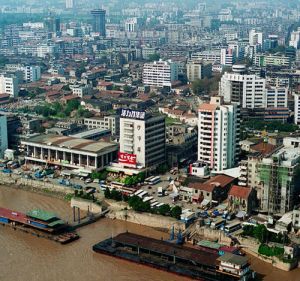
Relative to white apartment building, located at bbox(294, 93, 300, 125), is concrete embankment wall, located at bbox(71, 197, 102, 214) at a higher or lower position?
lower

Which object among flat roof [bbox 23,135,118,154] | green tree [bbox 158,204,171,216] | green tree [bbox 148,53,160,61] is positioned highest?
green tree [bbox 148,53,160,61]

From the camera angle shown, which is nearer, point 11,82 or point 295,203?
point 295,203

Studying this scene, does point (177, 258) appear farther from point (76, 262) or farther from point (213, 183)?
point (213, 183)

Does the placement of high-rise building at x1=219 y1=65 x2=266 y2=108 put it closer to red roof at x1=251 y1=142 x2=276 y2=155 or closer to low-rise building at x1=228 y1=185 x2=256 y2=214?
red roof at x1=251 y1=142 x2=276 y2=155

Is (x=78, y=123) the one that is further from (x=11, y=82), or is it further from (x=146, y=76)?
(x=146, y=76)

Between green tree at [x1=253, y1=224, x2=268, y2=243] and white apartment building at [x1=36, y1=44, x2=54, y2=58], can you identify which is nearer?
green tree at [x1=253, y1=224, x2=268, y2=243]

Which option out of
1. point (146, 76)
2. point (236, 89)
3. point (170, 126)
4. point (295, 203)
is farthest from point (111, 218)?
point (146, 76)

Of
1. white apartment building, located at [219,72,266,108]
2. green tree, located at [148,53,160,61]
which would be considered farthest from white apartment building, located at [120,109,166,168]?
green tree, located at [148,53,160,61]
